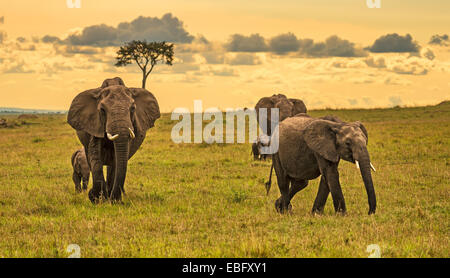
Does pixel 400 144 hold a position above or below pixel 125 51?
below

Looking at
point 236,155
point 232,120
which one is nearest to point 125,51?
point 232,120

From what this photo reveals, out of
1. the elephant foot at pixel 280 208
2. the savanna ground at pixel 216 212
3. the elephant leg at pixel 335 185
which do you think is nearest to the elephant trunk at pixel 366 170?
the savanna ground at pixel 216 212

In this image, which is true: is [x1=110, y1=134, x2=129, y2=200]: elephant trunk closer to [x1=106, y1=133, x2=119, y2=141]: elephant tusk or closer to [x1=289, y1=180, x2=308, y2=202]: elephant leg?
[x1=106, y1=133, x2=119, y2=141]: elephant tusk

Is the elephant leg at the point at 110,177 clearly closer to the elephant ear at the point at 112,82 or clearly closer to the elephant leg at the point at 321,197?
the elephant ear at the point at 112,82

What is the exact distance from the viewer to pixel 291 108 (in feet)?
67.9

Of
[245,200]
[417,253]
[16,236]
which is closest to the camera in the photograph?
[417,253]

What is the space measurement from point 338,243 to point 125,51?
55.0 meters

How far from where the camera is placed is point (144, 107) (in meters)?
14.8

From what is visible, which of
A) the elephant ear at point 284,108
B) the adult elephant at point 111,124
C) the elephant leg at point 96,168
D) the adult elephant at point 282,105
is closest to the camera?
the adult elephant at point 111,124

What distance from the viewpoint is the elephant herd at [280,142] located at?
11469mm

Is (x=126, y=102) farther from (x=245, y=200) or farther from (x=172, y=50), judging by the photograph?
(x=172, y=50)

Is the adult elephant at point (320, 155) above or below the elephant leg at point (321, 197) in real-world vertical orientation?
above

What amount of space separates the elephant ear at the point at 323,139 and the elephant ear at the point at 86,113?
17.7ft

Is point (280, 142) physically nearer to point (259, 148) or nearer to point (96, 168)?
point (96, 168)
